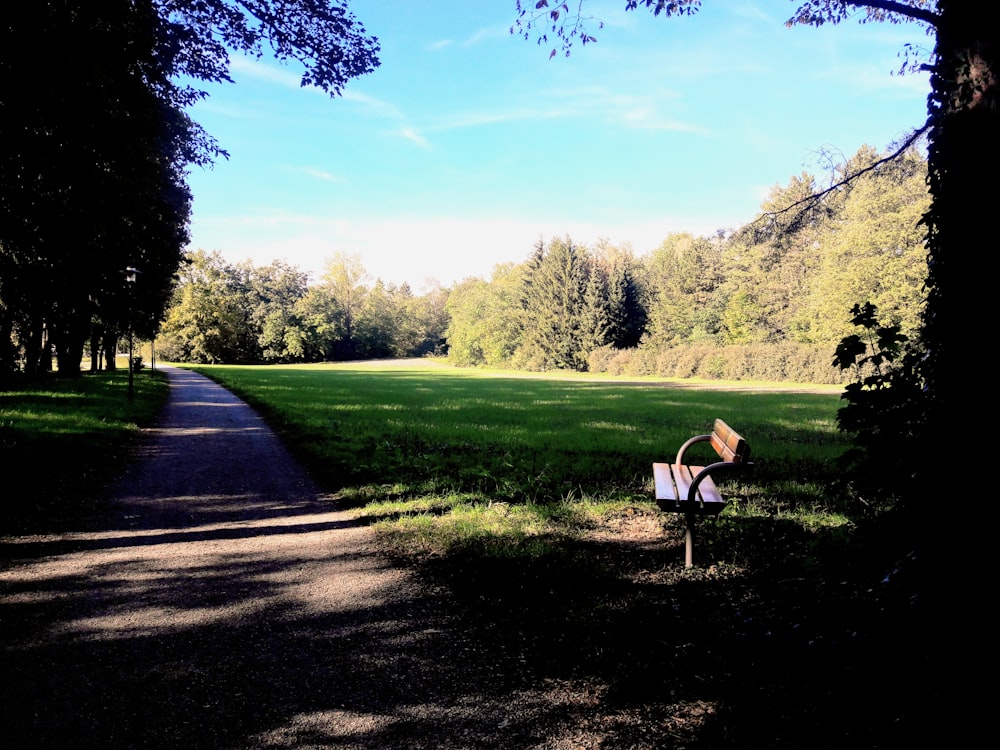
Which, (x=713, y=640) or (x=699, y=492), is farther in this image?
(x=699, y=492)

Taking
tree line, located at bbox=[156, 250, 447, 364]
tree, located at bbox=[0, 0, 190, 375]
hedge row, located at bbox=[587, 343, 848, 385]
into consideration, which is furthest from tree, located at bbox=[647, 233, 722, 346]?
tree, located at bbox=[0, 0, 190, 375]

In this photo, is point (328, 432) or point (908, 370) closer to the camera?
point (908, 370)

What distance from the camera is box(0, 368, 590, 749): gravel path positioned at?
8.21ft

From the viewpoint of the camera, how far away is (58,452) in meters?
8.40

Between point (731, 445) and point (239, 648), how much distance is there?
144 inches

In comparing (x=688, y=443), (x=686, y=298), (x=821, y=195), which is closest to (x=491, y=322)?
(x=686, y=298)

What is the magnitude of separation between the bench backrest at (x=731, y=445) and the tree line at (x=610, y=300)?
6.91 feet

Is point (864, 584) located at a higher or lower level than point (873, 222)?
lower

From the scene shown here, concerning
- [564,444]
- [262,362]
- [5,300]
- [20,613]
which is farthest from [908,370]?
[262,362]

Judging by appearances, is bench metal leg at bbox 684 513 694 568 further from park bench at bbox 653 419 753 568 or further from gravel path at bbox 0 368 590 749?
gravel path at bbox 0 368 590 749

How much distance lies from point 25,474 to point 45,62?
15.9 ft

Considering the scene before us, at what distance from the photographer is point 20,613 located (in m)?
3.67

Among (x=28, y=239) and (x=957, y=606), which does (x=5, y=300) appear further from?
(x=957, y=606)

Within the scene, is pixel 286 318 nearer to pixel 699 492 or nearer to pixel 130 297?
pixel 130 297
